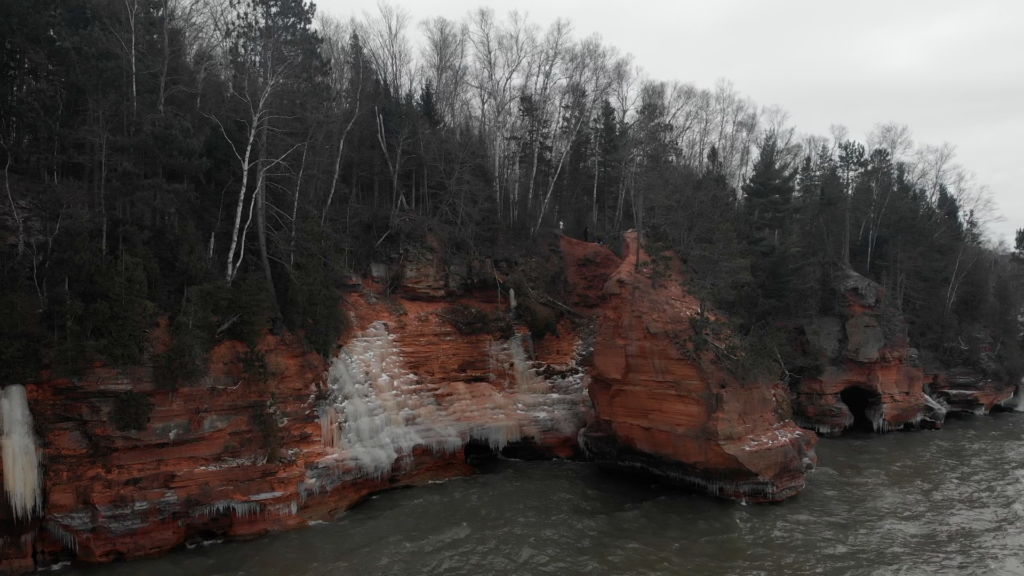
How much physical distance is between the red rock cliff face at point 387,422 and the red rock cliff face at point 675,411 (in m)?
0.05

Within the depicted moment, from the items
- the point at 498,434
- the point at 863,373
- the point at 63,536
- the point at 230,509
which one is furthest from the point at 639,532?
the point at 863,373

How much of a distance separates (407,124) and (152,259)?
1261cm

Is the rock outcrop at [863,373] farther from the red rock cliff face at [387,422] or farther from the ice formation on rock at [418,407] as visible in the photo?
the ice formation on rock at [418,407]

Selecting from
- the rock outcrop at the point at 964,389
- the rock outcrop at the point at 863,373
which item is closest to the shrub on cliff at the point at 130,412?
the rock outcrop at the point at 863,373

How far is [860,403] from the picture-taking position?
83.8ft

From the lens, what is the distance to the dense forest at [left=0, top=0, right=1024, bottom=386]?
12.4m

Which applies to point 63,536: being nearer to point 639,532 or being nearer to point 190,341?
point 190,341

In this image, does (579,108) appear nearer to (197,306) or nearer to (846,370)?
(846,370)

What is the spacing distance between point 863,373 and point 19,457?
28.9 metres

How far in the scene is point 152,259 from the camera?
508 inches

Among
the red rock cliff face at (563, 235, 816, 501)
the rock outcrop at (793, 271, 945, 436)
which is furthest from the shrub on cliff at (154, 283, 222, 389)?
the rock outcrop at (793, 271, 945, 436)

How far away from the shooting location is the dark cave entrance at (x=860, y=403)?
24.1m

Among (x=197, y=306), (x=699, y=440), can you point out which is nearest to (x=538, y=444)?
(x=699, y=440)

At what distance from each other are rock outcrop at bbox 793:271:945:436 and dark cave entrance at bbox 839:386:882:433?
47mm
